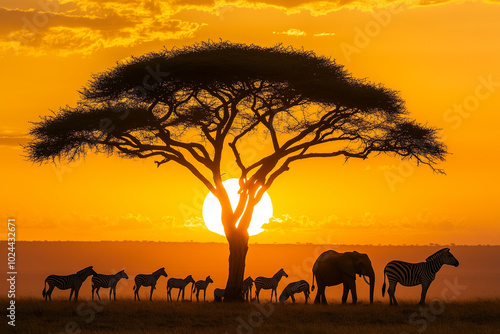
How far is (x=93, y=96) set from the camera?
34656mm

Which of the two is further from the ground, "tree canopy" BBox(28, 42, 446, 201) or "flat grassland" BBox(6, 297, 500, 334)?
"tree canopy" BBox(28, 42, 446, 201)

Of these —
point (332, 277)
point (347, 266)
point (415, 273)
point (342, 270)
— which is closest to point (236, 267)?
point (332, 277)

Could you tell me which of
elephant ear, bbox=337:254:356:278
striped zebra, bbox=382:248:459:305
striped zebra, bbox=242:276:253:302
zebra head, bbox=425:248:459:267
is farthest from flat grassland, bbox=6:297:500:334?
striped zebra, bbox=242:276:253:302

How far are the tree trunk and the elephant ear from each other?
3.90 metres

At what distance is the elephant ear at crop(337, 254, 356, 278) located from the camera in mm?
32516

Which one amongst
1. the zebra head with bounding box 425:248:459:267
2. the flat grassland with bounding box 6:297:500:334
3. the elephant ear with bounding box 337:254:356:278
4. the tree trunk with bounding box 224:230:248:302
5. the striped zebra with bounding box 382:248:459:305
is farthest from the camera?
the tree trunk with bounding box 224:230:248:302

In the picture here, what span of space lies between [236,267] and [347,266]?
449cm

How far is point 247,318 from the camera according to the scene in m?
27.4

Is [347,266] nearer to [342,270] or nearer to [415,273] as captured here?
[342,270]

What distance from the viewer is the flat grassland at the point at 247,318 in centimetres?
2530

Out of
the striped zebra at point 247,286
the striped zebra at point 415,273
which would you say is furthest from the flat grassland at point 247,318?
the striped zebra at point 247,286

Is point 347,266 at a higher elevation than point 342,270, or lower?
higher

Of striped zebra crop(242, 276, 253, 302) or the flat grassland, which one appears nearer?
the flat grassland

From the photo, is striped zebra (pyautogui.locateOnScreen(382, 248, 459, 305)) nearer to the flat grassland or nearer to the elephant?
the flat grassland
